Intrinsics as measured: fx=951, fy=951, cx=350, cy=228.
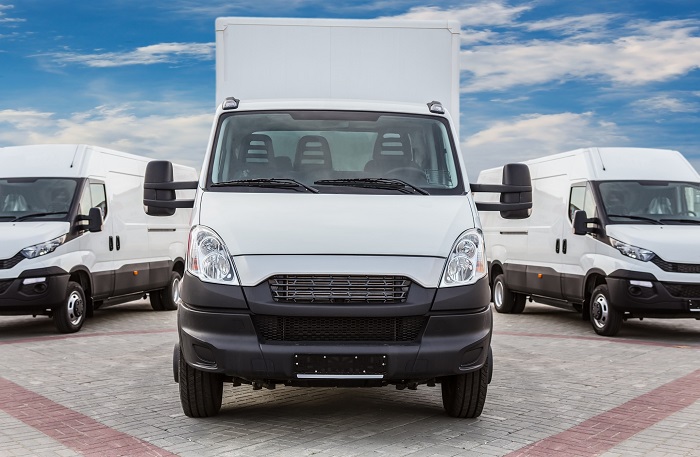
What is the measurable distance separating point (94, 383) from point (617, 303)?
23.5 ft

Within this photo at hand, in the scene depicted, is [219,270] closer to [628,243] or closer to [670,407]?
[670,407]

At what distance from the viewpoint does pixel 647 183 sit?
1367cm

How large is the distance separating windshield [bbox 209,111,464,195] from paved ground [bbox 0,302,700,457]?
1.76m

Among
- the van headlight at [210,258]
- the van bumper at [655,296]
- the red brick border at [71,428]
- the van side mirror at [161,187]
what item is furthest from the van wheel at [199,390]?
the van bumper at [655,296]

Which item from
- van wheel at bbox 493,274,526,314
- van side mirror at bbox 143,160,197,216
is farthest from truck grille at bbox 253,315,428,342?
van wheel at bbox 493,274,526,314

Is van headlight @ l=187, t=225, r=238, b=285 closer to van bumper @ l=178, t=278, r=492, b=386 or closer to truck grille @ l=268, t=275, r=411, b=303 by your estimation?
van bumper @ l=178, t=278, r=492, b=386

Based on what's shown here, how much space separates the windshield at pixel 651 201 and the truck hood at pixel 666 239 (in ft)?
0.68

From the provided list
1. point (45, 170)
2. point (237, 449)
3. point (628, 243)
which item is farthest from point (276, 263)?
point (45, 170)

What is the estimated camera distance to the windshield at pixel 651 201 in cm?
1330

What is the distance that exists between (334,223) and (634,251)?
730 centimetres

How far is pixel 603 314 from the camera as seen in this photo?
13.3m

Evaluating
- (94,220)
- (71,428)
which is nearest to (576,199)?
(94,220)

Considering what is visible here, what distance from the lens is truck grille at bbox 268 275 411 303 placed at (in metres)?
6.29

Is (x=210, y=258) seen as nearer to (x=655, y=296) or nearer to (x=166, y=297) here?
(x=655, y=296)
